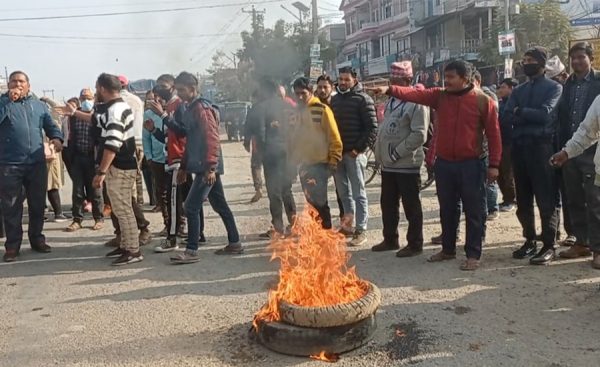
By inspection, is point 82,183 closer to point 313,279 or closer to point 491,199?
point 313,279

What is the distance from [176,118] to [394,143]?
8.10ft

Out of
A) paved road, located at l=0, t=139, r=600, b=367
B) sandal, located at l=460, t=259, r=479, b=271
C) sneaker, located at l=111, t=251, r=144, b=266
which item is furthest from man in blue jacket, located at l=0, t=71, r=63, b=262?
sandal, located at l=460, t=259, r=479, b=271

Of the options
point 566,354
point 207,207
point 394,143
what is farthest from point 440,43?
point 566,354

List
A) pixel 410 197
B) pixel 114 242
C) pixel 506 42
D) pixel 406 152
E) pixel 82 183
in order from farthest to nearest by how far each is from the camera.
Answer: pixel 506 42, pixel 82 183, pixel 114 242, pixel 410 197, pixel 406 152

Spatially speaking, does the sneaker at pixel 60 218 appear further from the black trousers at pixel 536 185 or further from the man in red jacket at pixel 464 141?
the black trousers at pixel 536 185

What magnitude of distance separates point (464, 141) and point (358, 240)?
1868 mm

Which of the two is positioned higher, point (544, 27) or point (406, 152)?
point (544, 27)

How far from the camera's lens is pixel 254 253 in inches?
247

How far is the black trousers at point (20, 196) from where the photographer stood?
21.0 ft

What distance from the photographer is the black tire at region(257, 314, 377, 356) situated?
3.50 metres

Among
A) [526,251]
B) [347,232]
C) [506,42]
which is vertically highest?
[506,42]

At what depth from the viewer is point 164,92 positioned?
717 centimetres

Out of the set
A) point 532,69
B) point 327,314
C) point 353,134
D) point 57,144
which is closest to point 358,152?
point 353,134

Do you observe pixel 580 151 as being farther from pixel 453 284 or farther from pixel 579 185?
pixel 453 284
